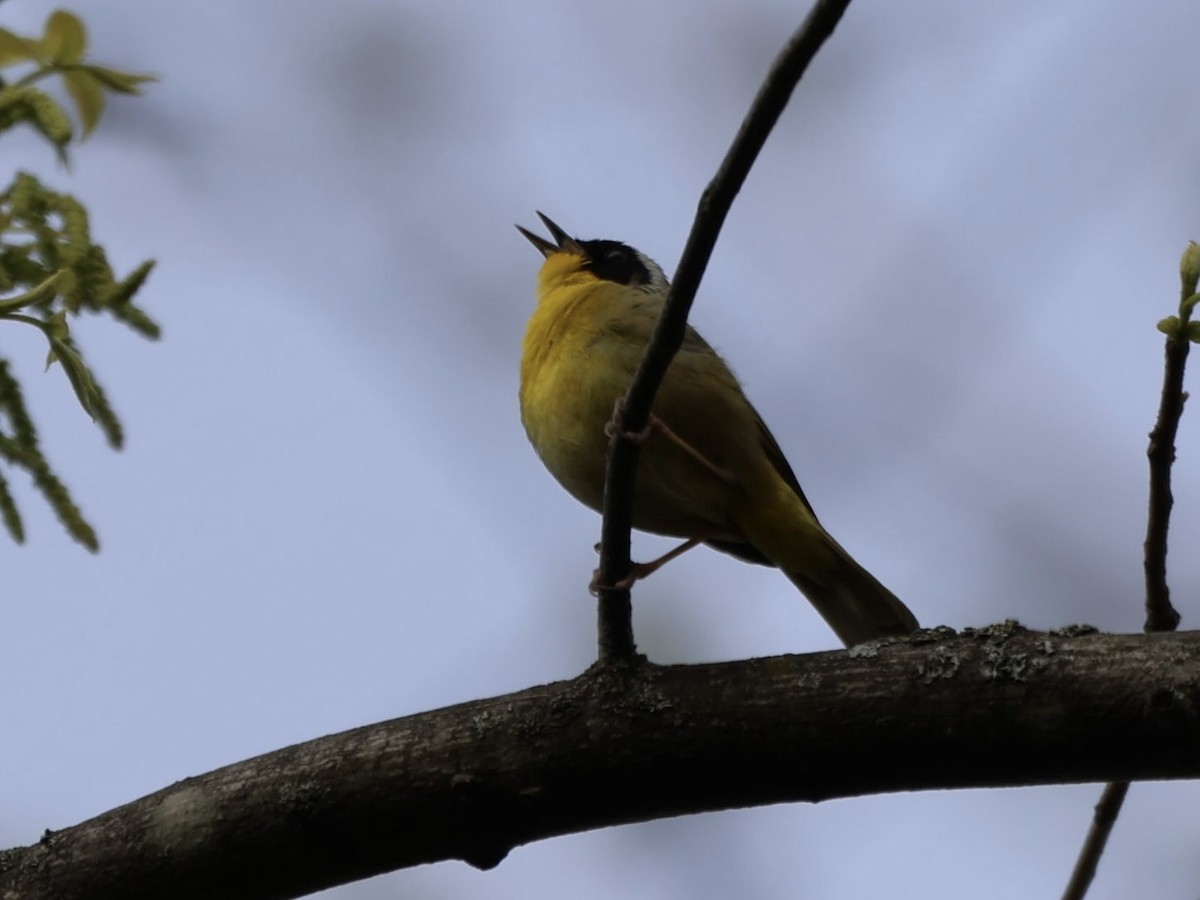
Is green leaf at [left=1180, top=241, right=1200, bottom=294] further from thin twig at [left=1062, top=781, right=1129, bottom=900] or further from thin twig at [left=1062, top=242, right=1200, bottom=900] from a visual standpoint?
thin twig at [left=1062, top=781, right=1129, bottom=900]

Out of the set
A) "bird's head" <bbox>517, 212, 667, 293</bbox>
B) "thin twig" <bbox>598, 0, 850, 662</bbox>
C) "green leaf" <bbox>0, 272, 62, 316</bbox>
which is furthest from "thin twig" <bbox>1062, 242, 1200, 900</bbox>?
"bird's head" <bbox>517, 212, 667, 293</bbox>

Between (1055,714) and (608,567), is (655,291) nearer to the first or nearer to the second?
(608,567)

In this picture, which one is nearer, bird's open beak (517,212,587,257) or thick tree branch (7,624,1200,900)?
thick tree branch (7,624,1200,900)

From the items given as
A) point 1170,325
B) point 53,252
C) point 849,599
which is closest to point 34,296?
point 53,252

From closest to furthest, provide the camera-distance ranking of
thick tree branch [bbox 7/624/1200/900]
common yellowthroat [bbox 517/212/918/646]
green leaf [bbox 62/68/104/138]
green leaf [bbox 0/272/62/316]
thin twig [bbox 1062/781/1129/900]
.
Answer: green leaf [bbox 0/272/62/316] < green leaf [bbox 62/68/104/138] < thick tree branch [bbox 7/624/1200/900] < thin twig [bbox 1062/781/1129/900] < common yellowthroat [bbox 517/212/918/646]

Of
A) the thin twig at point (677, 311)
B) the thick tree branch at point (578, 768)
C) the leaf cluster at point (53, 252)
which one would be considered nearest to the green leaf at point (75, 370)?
the leaf cluster at point (53, 252)

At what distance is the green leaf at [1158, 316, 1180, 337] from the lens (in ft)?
8.20

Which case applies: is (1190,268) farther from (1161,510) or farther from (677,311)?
(677,311)

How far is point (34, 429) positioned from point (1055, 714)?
1.92m

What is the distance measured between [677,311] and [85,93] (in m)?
1.14

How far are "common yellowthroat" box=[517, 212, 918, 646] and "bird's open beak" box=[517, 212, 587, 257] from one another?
145 cm

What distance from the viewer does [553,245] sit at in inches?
269

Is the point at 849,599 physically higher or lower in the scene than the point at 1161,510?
Result: higher

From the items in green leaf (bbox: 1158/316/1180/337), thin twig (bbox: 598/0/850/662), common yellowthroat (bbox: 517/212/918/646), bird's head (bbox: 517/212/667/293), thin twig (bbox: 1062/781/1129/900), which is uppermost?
bird's head (bbox: 517/212/667/293)
